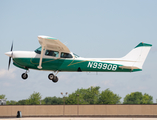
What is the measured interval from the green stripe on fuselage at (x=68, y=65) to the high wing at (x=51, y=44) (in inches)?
31.1

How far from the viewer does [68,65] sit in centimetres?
2616

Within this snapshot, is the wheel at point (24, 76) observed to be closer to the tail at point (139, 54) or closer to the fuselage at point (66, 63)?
the fuselage at point (66, 63)

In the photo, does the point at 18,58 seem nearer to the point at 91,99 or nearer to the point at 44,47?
the point at 44,47

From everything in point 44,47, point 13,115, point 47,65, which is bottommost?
point 13,115

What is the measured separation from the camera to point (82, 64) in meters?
26.2

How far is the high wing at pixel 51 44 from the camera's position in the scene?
24361mm

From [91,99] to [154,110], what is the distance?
245 feet

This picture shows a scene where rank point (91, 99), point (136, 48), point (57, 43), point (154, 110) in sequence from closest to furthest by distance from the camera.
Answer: point (57, 43) → point (136, 48) → point (154, 110) → point (91, 99)

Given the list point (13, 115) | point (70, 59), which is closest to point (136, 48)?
point (70, 59)

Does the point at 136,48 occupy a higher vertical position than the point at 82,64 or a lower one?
higher

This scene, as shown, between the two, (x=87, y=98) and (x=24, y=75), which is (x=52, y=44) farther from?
(x=87, y=98)

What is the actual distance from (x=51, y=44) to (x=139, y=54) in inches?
349

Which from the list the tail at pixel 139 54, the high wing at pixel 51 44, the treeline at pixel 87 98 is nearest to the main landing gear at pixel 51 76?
the high wing at pixel 51 44

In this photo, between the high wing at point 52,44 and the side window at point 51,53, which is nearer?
the high wing at point 52,44
